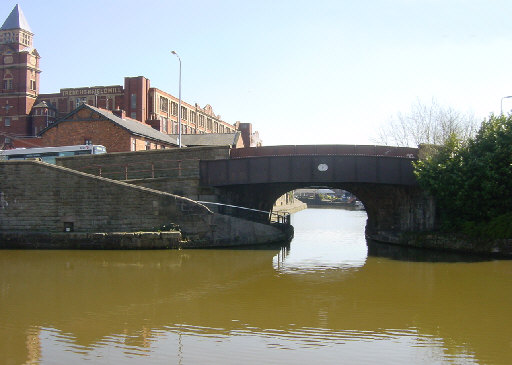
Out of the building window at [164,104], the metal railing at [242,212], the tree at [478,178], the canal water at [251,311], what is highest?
the building window at [164,104]

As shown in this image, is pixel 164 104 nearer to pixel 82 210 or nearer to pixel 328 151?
pixel 328 151

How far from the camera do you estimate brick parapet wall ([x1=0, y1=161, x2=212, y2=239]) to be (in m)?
23.0

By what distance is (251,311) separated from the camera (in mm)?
11188

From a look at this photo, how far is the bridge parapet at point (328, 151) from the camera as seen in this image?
25.7m

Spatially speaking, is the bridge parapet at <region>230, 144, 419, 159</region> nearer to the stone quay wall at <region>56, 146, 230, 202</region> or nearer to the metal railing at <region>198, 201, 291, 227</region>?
the stone quay wall at <region>56, 146, 230, 202</region>

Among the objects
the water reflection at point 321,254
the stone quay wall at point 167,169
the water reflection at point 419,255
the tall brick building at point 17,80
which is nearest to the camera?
the water reflection at point 321,254

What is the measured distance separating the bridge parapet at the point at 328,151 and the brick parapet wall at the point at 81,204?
5.02m

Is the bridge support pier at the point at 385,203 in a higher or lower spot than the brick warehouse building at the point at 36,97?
lower

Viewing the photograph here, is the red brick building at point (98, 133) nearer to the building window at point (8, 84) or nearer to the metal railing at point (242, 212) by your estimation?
the metal railing at point (242, 212)

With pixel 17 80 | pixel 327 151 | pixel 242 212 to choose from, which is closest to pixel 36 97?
pixel 17 80

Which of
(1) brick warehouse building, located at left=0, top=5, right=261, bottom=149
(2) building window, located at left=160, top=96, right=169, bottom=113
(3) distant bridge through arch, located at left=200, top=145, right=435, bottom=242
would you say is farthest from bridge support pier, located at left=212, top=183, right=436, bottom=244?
(2) building window, located at left=160, top=96, right=169, bottom=113

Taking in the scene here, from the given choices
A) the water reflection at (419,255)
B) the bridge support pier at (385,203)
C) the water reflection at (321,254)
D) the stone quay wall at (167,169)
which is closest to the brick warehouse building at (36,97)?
the bridge support pier at (385,203)

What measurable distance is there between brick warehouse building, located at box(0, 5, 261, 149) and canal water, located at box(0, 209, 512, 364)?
5027cm

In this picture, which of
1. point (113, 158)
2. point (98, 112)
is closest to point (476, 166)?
point (113, 158)
